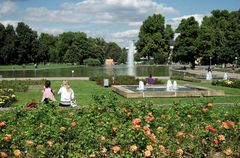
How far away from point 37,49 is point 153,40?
2626 centimetres

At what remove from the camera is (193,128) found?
666cm

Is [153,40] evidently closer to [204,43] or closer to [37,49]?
[204,43]

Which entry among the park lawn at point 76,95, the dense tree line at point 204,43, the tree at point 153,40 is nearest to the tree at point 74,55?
the tree at point 153,40

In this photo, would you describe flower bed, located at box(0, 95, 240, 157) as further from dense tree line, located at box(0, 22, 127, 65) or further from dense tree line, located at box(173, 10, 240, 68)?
dense tree line, located at box(0, 22, 127, 65)

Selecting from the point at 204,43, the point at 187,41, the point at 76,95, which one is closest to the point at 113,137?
the point at 76,95

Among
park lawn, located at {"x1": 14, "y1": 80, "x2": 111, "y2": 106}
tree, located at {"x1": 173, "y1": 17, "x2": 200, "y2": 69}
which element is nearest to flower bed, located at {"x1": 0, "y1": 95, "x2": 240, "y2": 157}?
park lawn, located at {"x1": 14, "y1": 80, "x2": 111, "y2": 106}

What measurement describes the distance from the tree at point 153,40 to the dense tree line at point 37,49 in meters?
13.3

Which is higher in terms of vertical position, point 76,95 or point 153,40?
point 153,40

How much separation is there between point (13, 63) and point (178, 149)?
8507cm

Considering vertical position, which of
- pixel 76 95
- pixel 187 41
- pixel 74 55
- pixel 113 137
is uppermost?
pixel 187 41

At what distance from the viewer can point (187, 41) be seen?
69.9 meters

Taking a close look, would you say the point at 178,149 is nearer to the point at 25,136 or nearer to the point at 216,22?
the point at 25,136

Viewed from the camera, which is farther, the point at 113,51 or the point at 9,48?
the point at 113,51

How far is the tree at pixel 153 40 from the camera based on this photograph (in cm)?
8488
